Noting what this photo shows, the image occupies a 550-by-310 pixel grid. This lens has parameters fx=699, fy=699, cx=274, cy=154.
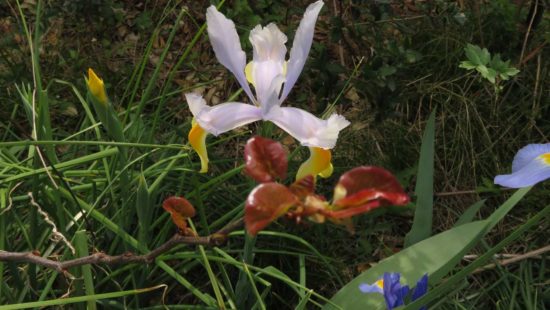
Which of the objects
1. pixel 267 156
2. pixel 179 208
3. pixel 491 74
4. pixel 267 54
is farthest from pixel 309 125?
pixel 491 74


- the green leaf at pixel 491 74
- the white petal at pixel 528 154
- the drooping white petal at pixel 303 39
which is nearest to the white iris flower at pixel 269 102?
the drooping white petal at pixel 303 39

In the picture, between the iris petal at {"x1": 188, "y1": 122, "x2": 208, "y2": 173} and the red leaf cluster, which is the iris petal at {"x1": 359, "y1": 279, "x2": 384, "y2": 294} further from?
the red leaf cluster

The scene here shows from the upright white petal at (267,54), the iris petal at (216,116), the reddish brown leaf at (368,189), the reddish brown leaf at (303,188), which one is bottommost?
the iris petal at (216,116)

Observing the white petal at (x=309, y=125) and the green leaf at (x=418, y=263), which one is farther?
the green leaf at (x=418, y=263)

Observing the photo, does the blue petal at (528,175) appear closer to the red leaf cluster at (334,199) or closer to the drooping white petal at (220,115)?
the drooping white petal at (220,115)

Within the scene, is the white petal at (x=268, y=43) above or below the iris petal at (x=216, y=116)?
above

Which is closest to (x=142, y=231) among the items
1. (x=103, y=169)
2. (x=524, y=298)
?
(x=103, y=169)
